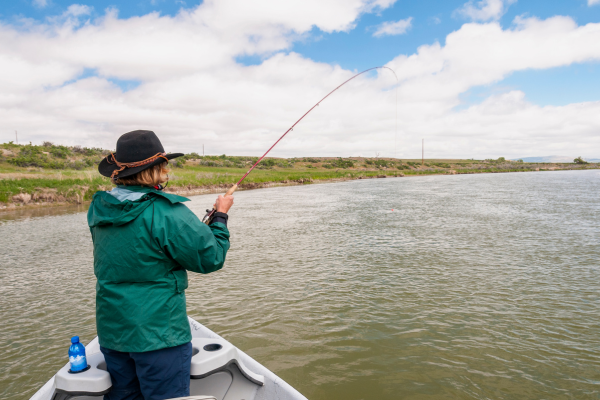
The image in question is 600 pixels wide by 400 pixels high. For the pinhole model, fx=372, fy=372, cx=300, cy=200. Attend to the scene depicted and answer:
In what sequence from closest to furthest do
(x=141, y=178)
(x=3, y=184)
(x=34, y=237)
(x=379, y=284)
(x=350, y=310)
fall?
(x=141, y=178) < (x=350, y=310) < (x=379, y=284) < (x=34, y=237) < (x=3, y=184)

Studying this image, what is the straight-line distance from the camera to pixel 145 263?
2217 millimetres

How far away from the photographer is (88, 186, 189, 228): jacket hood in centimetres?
216

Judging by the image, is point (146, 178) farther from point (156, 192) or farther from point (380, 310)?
point (380, 310)

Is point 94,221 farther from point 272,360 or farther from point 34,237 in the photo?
point 34,237

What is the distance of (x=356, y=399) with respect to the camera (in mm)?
4320

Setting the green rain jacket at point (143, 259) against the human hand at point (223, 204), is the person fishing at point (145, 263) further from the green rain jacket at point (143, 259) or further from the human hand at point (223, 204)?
the human hand at point (223, 204)

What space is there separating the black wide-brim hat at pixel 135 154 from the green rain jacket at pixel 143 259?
126 millimetres

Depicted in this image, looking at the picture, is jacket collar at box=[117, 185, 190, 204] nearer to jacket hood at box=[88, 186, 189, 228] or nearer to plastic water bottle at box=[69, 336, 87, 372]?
jacket hood at box=[88, 186, 189, 228]

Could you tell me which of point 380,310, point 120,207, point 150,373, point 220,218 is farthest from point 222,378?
point 380,310

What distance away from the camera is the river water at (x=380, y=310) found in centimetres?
468

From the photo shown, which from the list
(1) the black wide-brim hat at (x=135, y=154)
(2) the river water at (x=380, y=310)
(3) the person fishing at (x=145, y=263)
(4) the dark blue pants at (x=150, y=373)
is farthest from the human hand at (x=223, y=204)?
(2) the river water at (x=380, y=310)

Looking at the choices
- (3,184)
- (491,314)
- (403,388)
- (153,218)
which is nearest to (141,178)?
(153,218)

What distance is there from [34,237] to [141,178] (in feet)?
47.4

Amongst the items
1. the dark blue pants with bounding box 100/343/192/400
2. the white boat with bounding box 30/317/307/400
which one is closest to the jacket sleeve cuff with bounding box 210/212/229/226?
the dark blue pants with bounding box 100/343/192/400
